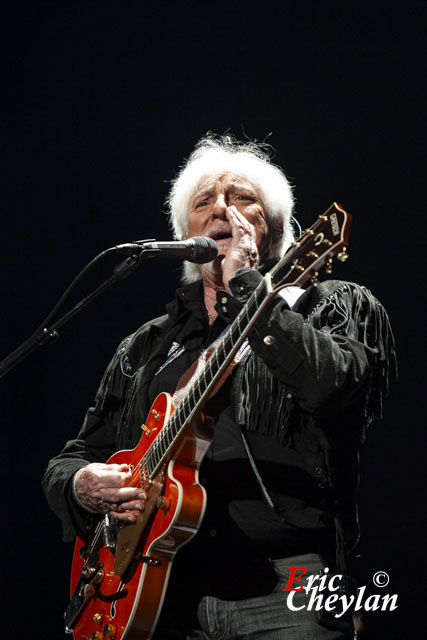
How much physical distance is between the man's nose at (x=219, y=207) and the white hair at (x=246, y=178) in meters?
0.13

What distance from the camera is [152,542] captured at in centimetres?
165

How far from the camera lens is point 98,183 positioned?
351 cm

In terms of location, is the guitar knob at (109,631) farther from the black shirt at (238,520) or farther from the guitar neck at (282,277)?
the guitar neck at (282,277)

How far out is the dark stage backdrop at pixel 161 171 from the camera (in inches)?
108

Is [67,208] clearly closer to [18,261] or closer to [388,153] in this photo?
[18,261]

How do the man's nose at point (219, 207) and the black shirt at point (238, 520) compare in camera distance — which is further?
the man's nose at point (219, 207)

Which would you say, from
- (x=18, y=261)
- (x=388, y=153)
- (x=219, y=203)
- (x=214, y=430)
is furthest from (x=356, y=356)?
(x=18, y=261)

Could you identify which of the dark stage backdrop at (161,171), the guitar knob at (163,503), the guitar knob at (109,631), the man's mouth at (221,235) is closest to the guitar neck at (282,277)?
the guitar knob at (163,503)

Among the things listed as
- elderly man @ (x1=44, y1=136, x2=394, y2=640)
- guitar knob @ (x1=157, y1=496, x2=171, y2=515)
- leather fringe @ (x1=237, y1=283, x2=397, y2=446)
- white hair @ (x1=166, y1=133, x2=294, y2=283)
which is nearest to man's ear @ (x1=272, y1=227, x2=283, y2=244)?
white hair @ (x1=166, y1=133, x2=294, y2=283)

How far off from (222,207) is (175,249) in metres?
0.55

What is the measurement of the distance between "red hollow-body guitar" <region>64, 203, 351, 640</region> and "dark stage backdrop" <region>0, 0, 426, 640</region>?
1189 mm

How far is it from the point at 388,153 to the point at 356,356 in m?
1.66

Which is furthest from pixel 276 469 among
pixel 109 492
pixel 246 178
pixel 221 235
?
pixel 246 178

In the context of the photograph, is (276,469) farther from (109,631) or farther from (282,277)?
(109,631)
